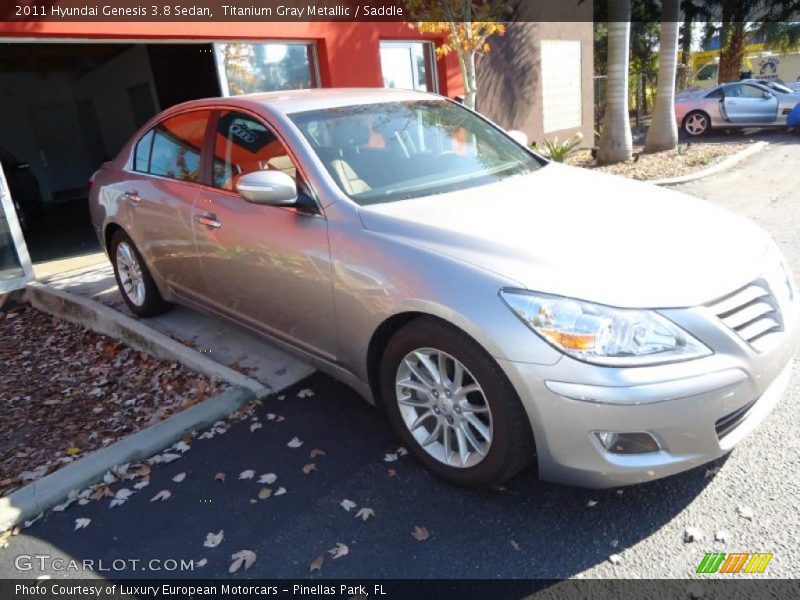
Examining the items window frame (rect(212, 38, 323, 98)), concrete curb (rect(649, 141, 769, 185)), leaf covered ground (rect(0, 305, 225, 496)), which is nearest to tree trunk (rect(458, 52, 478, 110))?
window frame (rect(212, 38, 323, 98))

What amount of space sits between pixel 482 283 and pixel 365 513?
45.4 inches

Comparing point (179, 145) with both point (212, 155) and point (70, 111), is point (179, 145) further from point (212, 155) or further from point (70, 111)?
point (70, 111)

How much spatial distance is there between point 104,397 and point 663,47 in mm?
11656

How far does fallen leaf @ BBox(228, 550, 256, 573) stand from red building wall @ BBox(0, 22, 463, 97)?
20.4 feet

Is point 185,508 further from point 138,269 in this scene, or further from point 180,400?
point 138,269

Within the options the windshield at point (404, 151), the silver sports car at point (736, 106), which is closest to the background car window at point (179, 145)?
the windshield at point (404, 151)

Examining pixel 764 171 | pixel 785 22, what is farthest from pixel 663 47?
pixel 785 22

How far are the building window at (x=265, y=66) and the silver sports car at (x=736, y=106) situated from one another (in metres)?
11.7

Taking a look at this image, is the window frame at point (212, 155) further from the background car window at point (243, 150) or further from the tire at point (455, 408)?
the tire at point (455, 408)

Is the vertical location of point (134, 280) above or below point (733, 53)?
below

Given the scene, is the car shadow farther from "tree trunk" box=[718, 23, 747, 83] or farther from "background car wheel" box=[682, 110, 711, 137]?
"tree trunk" box=[718, 23, 747, 83]

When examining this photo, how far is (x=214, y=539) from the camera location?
2.72 m

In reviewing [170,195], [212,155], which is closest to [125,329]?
[170,195]

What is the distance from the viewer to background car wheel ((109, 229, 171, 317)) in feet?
16.5
